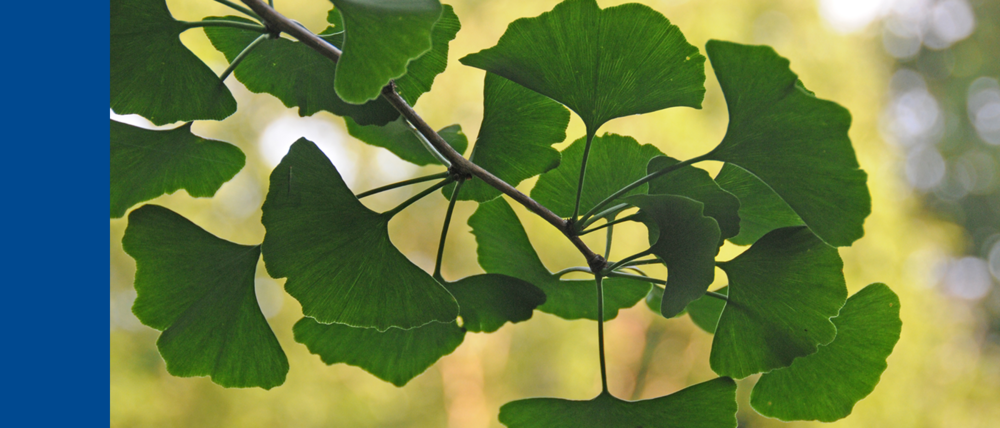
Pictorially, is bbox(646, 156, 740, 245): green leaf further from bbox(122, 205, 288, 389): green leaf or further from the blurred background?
the blurred background

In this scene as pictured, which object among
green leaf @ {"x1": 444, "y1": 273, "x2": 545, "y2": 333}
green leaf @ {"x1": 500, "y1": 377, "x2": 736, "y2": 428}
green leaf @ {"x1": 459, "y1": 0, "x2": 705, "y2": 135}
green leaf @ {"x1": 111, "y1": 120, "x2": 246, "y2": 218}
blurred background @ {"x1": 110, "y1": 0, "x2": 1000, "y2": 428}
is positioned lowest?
green leaf @ {"x1": 500, "y1": 377, "x2": 736, "y2": 428}

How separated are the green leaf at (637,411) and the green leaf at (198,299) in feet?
0.44

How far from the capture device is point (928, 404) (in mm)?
2611

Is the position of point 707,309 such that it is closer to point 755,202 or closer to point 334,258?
point 755,202

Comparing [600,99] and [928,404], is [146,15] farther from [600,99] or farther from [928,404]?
[928,404]

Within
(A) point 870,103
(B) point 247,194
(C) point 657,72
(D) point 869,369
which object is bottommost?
(D) point 869,369

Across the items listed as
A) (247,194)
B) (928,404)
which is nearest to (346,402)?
(247,194)

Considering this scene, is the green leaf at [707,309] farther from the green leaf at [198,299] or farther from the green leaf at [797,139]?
the green leaf at [198,299]

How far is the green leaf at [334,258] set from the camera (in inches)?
10.5

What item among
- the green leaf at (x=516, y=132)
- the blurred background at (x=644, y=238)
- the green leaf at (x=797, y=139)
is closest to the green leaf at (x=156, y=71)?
the green leaf at (x=516, y=132)

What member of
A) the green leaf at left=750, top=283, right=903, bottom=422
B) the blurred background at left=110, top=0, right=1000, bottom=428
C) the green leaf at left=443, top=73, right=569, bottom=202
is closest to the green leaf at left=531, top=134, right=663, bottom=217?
the green leaf at left=443, top=73, right=569, bottom=202

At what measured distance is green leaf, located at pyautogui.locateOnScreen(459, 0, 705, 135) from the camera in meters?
0.25

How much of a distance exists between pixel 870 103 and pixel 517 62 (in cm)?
313

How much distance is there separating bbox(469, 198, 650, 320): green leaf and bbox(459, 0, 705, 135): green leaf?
0.40 feet
